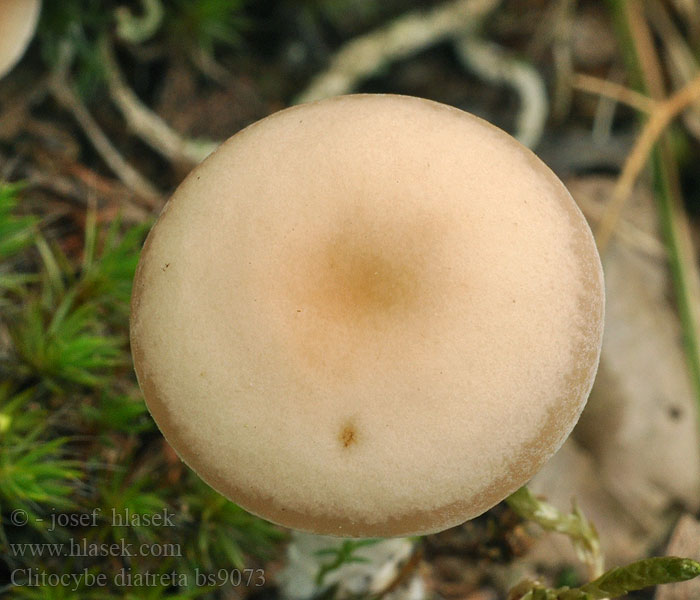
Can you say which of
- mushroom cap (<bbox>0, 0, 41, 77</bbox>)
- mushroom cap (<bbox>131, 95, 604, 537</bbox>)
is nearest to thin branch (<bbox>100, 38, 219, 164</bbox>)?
mushroom cap (<bbox>0, 0, 41, 77</bbox>)

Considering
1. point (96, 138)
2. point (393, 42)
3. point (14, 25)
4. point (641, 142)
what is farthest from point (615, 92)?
point (14, 25)

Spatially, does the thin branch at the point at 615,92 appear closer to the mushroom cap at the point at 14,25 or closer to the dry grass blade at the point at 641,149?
the dry grass blade at the point at 641,149

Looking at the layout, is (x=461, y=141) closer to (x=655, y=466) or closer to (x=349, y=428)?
(x=349, y=428)

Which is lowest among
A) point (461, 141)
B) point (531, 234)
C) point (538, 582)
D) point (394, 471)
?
point (538, 582)

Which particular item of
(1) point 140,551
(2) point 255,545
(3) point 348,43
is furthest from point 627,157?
(1) point 140,551

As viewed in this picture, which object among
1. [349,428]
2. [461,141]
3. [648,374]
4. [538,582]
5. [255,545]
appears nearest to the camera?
[349,428]

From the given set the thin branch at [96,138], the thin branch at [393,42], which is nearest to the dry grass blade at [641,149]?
the thin branch at [393,42]

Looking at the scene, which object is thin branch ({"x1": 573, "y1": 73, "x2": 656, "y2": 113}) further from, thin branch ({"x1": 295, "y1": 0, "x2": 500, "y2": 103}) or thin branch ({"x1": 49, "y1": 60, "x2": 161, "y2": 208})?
thin branch ({"x1": 49, "y1": 60, "x2": 161, "y2": 208})
